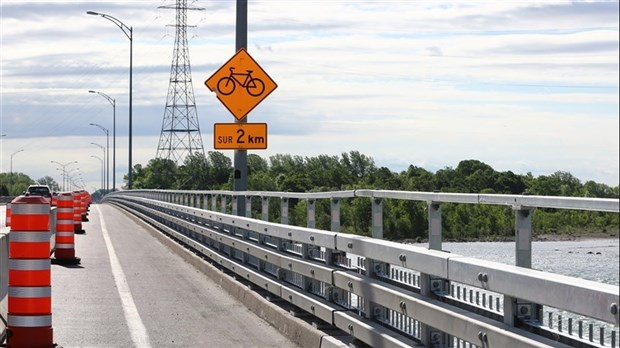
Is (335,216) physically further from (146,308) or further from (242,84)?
(242,84)

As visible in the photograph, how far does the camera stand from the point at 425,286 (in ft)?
24.8

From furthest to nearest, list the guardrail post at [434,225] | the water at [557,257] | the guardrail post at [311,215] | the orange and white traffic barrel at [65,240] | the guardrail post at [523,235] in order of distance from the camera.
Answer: the orange and white traffic barrel at [65,240]
the guardrail post at [311,215]
the guardrail post at [434,225]
the water at [557,257]
the guardrail post at [523,235]

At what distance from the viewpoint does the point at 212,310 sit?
45.9ft

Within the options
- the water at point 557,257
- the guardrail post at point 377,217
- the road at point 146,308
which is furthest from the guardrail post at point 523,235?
the road at point 146,308

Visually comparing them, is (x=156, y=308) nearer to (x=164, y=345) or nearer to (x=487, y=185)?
(x=164, y=345)

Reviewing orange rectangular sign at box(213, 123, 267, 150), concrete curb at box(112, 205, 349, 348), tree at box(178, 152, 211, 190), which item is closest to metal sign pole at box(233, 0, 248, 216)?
orange rectangular sign at box(213, 123, 267, 150)

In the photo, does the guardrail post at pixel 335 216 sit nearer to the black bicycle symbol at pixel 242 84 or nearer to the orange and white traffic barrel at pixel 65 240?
the black bicycle symbol at pixel 242 84

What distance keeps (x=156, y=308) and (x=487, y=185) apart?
7078mm

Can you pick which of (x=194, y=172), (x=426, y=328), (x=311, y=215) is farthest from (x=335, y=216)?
(x=194, y=172)

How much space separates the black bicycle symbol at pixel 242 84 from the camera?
19297 mm

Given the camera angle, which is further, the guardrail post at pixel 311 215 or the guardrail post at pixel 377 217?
the guardrail post at pixel 311 215

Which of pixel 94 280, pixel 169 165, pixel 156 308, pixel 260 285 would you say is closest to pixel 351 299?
pixel 260 285

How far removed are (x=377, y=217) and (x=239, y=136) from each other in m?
10.7

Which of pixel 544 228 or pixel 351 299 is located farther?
pixel 351 299
